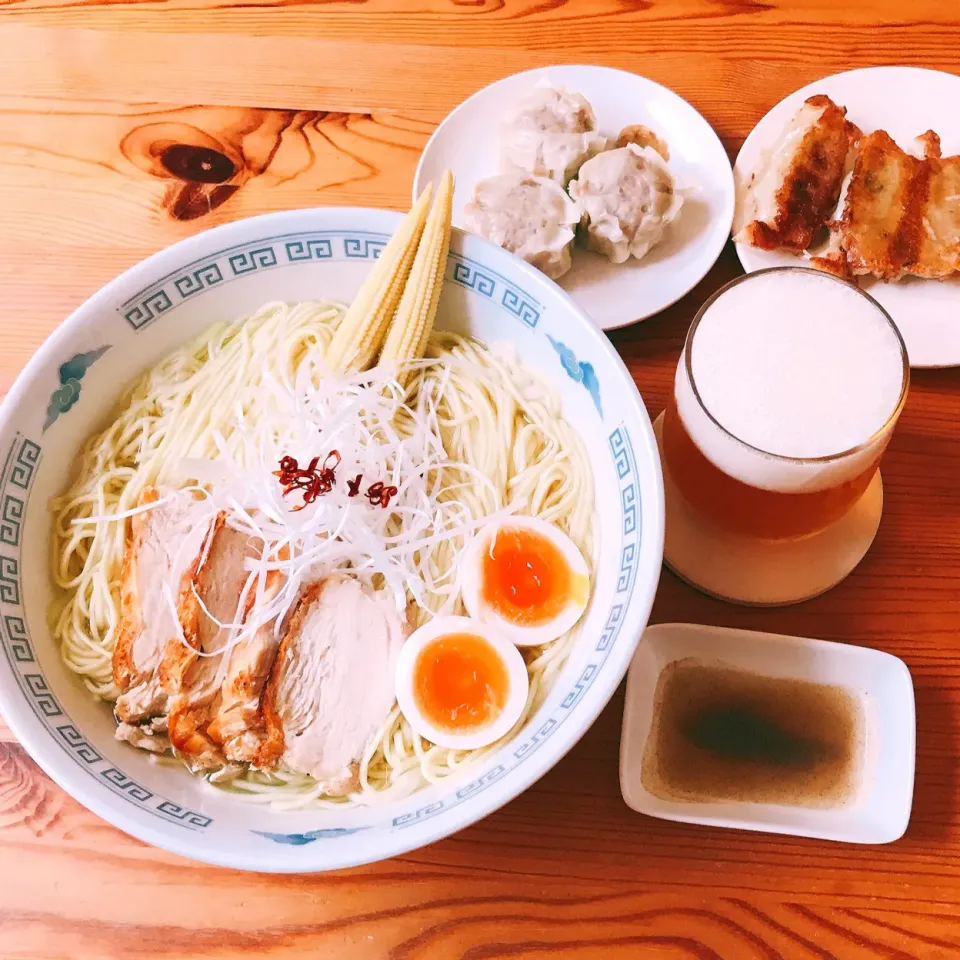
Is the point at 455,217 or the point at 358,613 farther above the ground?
Result: the point at 455,217

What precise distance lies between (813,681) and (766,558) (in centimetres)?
21

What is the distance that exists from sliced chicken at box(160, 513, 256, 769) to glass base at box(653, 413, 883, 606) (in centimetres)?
71

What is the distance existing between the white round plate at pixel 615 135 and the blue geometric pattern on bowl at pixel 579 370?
0.89ft

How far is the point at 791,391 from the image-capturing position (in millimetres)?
1162

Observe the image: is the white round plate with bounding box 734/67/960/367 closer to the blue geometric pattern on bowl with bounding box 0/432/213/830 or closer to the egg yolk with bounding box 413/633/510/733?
the egg yolk with bounding box 413/633/510/733

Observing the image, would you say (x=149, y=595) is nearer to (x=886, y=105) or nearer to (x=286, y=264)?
(x=286, y=264)

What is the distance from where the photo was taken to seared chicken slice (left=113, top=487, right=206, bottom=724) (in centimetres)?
122

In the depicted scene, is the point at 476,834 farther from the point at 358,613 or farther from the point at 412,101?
the point at 412,101

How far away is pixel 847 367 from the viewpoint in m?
1.16

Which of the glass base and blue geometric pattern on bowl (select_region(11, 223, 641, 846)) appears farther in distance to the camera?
the glass base

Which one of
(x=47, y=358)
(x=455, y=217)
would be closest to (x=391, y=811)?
(x=47, y=358)

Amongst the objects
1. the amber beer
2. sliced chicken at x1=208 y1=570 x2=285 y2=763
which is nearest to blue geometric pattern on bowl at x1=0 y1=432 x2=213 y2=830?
sliced chicken at x1=208 y1=570 x2=285 y2=763

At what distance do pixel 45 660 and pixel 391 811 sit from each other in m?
0.55

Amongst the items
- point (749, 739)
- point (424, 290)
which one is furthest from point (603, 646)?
point (424, 290)
